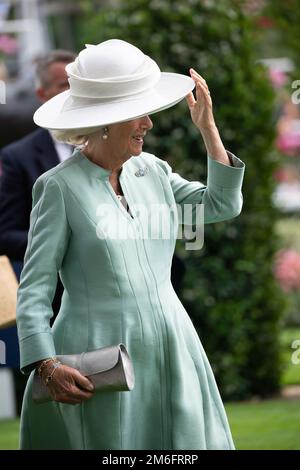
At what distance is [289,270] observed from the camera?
37.1ft

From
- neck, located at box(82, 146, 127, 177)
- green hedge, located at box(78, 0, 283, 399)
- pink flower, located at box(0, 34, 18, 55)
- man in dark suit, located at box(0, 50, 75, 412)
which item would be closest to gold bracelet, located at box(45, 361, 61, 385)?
neck, located at box(82, 146, 127, 177)

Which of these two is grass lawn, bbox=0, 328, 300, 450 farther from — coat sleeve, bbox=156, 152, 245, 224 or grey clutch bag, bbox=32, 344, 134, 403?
grey clutch bag, bbox=32, 344, 134, 403

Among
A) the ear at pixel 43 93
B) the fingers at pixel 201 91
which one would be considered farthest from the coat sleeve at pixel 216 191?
the ear at pixel 43 93

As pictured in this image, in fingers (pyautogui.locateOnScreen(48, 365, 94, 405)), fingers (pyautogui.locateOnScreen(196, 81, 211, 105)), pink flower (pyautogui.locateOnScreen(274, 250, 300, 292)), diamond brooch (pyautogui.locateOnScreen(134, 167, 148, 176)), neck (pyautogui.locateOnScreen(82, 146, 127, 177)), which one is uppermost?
fingers (pyautogui.locateOnScreen(196, 81, 211, 105))

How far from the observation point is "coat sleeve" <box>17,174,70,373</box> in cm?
383

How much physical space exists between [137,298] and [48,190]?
0.41 m

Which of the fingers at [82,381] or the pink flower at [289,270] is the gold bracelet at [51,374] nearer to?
the fingers at [82,381]

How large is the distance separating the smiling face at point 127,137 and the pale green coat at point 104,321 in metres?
0.09

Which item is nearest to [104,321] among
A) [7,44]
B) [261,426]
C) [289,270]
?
[261,426]

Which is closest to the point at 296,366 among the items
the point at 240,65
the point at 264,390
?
the point at 264,390

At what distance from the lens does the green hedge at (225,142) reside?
8.22 metres

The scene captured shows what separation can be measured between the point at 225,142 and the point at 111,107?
172 inches

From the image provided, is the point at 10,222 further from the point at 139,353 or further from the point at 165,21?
the point at 165,21

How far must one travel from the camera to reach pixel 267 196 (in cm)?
857
